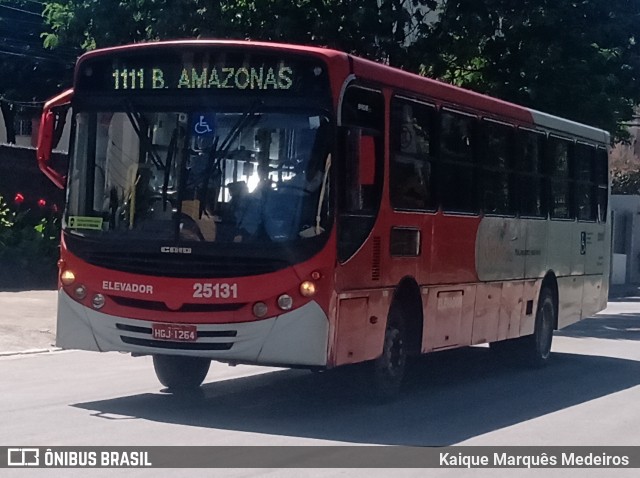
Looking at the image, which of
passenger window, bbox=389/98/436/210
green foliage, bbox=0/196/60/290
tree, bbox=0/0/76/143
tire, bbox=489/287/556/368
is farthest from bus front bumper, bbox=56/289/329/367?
tree, bbox=0/0/76/143

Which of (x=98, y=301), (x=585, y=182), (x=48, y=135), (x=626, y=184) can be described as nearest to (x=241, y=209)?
(x=98, y=301)

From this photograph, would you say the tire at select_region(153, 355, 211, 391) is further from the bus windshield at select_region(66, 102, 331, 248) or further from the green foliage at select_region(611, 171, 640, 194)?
the green foliage at select_region(611, 171, 640, 194)

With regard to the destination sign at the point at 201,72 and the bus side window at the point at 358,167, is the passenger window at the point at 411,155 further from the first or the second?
the destination sign at the point at 201,72

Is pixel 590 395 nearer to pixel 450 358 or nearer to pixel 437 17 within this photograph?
pixel 450 358

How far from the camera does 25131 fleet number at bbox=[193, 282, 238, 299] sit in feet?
36.4

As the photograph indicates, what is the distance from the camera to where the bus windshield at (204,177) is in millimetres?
11086

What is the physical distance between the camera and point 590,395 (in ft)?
46.5

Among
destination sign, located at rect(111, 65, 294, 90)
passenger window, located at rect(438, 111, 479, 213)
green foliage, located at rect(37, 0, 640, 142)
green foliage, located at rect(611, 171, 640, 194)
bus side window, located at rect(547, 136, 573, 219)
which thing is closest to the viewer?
destination sign, located at rect(111, 65, 294, 90)

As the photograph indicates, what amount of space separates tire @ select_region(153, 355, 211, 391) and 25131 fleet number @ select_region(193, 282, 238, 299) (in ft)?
5.85

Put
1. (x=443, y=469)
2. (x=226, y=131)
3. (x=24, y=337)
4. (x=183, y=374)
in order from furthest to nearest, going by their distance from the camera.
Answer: (x=24, y=337) → (x=183, y=374) → (x=226, y=131) → (x=443, y=469)

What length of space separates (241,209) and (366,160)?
1.28 m

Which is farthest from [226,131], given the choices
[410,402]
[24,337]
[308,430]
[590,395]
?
[24,337]

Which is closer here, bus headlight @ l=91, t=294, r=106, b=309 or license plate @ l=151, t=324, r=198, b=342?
license plate @ l=151, t=324, r=198, b=342

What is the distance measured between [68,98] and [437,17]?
45.1ft
